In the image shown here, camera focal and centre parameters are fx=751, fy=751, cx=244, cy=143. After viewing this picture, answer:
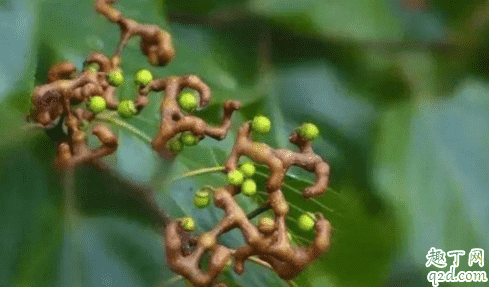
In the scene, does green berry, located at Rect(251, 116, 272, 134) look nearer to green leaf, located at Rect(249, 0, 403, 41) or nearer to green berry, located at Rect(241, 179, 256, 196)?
green berry, located at Rect(241, 179, 256, 196)

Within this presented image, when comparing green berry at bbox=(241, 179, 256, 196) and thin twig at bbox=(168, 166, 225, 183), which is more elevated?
thin twig at bbox=(168, 166, 225, 183)

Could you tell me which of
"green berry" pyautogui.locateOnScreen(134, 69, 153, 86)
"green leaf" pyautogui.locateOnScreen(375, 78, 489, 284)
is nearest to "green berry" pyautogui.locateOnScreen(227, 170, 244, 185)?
"green berry" pyautogui.locateOnScreen(134, 69, 153, 86)

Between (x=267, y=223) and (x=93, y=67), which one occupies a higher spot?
(x=93, y=67)

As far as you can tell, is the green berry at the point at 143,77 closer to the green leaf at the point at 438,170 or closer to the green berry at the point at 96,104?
the green berry at the point at 96,104

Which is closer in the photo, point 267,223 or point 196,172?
point 267,223

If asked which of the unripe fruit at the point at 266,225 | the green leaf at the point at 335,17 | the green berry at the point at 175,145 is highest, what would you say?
the green leaf at the point at 335,17

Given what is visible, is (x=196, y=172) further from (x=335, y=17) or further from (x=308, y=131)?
(x=335, y=17)

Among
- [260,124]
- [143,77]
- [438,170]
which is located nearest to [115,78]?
[143,77]

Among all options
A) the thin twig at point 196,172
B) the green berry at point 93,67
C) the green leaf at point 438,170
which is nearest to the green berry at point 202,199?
the thin twig at point 196,172
